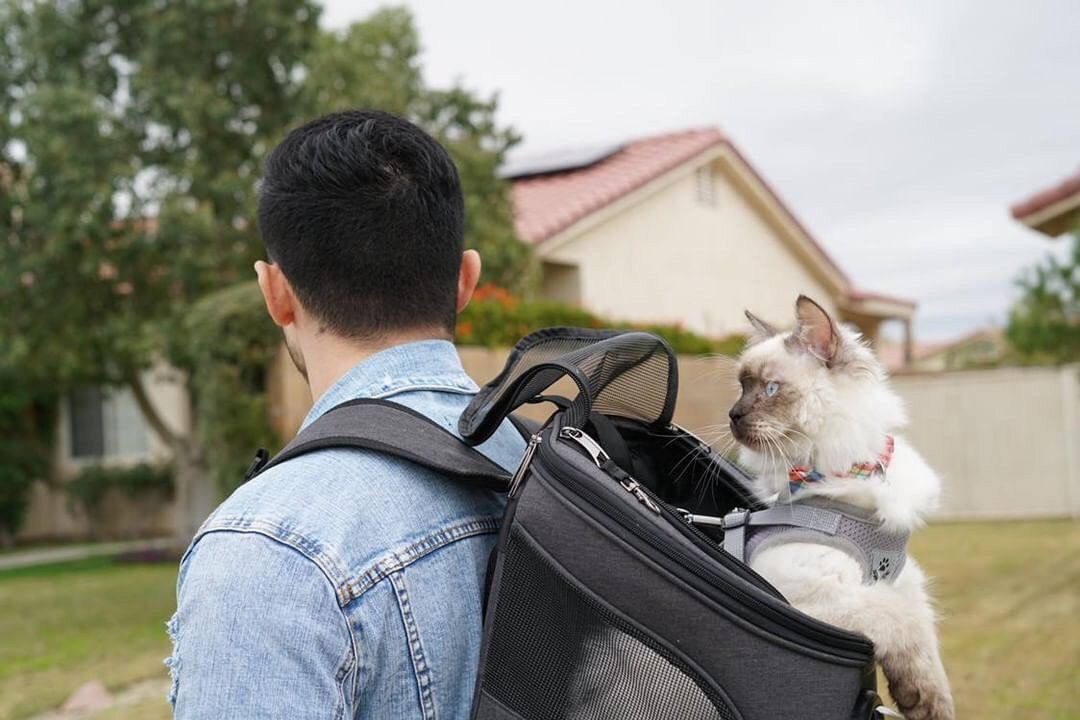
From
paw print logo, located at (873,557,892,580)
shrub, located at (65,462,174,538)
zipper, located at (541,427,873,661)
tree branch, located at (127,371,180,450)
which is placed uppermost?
zipper, located at (541,427,873,661)

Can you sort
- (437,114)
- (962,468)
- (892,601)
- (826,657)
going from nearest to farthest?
(826,657) → (892,601) → (437,114) → (962,468)

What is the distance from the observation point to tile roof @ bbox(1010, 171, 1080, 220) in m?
9.64

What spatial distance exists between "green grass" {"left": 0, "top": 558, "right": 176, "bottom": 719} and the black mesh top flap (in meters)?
6.40

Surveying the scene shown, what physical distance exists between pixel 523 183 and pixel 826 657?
684 inches

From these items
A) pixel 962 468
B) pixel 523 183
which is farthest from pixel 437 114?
pixel 962 468

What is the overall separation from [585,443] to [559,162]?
17460mm

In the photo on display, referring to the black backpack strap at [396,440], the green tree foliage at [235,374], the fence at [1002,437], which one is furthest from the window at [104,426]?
the black backpack strap at [396,440]

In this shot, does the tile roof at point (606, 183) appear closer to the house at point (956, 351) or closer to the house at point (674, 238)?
the house at point (674, 238)

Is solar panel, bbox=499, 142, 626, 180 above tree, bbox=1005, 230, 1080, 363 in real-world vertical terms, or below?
above

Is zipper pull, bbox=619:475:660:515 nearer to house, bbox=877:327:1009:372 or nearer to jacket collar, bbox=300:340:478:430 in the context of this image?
jacket collar, bbox=300:340:478:430

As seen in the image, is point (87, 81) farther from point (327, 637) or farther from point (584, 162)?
point (327, 637)

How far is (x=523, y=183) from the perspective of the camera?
18547mm

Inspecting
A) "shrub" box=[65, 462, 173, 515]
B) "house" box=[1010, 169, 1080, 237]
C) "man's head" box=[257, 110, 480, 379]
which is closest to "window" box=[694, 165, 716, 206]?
"house" box=[1010, 169, 1080, 237]

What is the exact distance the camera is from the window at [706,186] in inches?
731
